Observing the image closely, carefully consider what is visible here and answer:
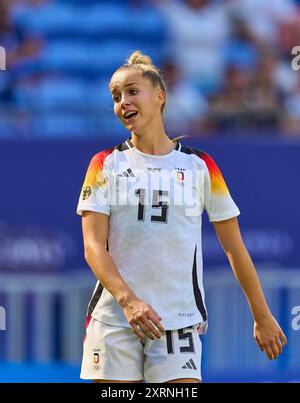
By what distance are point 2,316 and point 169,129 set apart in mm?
2884

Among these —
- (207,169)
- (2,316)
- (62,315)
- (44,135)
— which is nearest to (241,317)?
(62,315)

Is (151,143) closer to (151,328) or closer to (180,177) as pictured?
(180,177)

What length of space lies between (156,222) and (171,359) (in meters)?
0.57

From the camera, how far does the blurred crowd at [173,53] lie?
995cm

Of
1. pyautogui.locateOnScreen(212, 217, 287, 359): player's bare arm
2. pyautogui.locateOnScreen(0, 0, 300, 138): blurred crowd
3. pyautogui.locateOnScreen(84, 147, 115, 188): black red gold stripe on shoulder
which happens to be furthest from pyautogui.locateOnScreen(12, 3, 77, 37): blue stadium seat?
pyautogui.locateOnScreen(212, 217, 287, 359): player's bare arm

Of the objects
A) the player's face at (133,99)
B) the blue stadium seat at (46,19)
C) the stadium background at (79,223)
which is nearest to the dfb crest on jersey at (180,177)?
the player's face at (133,99)

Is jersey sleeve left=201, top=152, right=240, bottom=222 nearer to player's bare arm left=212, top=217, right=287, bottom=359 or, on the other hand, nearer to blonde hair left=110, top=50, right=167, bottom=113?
player's bare arm left=212, top=217, right=287, bottom=359

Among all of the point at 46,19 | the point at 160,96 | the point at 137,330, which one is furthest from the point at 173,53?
the point at 137,330

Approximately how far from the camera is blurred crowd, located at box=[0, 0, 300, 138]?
9945 mm

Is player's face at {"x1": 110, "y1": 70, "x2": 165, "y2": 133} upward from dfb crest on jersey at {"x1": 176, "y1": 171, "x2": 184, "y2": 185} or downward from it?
upward

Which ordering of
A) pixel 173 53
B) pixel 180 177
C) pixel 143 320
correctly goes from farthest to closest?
1. pixel 173 53
2. pixel 180 177
3. pixel 143 320

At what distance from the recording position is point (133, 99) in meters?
4.57

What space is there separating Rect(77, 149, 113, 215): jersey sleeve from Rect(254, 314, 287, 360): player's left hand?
0.82 meters

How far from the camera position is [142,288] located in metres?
4.54
